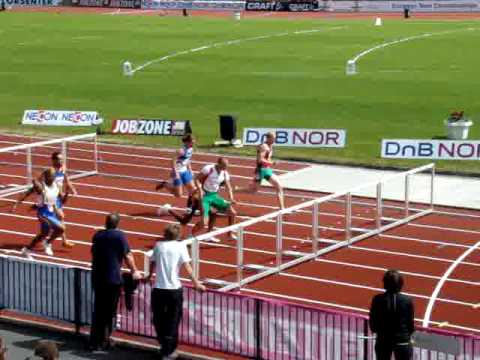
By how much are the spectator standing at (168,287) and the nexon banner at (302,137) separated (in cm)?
1795

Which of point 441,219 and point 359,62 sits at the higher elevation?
point 359,62

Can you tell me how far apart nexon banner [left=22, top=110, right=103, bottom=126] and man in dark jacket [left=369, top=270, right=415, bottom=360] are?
24.2 meters

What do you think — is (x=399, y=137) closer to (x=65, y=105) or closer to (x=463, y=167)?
(x=463, y=167)

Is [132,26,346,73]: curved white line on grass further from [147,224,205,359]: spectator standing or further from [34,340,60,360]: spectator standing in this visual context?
[34,340,60,360]: spectator standing

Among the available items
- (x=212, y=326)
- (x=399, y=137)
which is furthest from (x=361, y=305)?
(x=399, y=137)

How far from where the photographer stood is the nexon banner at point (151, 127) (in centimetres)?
3444

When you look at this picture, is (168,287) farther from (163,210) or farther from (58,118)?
(58,118)

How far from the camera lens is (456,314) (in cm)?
1805

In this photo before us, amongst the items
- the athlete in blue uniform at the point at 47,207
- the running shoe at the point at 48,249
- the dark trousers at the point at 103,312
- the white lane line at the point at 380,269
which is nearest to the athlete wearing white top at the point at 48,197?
the athlete in blue uniform at the point at 47,207

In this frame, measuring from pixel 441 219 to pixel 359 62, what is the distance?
25.5 m

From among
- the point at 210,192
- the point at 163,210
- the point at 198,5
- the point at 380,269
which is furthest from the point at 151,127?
the point at 198,5

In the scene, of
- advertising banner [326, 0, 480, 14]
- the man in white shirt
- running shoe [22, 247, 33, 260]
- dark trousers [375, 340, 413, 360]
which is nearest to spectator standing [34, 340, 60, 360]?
dark trousers [375, 340, 413, 360]

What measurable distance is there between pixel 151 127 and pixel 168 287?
811 inches

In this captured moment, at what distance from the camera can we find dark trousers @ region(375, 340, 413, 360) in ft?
42.0
